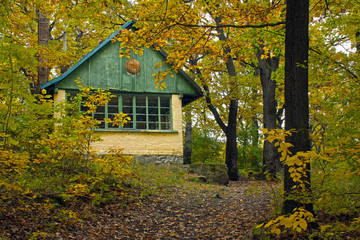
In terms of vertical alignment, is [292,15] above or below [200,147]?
above

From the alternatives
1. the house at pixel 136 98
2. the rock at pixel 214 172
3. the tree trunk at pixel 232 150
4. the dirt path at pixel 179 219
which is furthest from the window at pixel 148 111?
the dirt path at pixel 179 219

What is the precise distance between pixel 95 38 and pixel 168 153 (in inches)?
395

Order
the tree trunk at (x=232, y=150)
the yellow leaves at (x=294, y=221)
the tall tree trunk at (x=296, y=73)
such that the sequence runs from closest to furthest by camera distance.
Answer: the yellow leaves at (x=294, y=221)
the tall tree trunk at (x=296, y=73)
the tree trunk at (x=232, y=150)

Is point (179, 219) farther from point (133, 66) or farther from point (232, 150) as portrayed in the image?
point (133, 66)

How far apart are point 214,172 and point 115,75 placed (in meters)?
6.21

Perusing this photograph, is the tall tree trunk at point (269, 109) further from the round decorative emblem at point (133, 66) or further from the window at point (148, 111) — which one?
the round decorative emblem at point (133, 66)

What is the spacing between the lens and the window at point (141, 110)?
51.7 feet

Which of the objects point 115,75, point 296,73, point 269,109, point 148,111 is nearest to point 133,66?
point 115,75

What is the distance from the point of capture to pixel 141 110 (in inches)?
640

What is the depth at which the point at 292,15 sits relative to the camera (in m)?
6.02

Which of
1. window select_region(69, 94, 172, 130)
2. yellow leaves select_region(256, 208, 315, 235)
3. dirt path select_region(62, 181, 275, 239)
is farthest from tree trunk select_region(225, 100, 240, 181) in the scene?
yellow leaves select_region(256, 208, 315, 235)

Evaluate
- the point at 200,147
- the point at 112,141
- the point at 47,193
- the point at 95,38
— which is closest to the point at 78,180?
the point at 47,193

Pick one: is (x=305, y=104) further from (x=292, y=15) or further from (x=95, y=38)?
(x=95, y=38)

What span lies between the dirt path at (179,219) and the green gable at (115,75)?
7110mm
